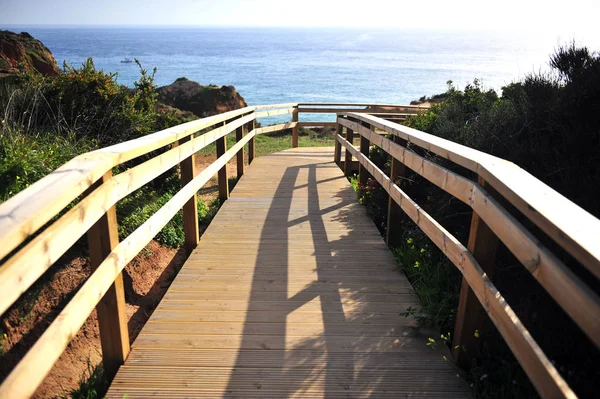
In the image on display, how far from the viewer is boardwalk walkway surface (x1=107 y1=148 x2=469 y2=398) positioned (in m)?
2.68

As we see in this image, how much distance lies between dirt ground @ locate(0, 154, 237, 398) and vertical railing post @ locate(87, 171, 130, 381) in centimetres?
16

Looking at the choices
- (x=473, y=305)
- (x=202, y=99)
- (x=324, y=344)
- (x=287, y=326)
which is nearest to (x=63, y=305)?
(x=287, y=326)

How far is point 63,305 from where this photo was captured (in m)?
3.76

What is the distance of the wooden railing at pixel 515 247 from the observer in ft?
4.91

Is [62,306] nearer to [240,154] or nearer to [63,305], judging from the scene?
[63,305]

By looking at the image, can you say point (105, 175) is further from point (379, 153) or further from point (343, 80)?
point (343, 80)

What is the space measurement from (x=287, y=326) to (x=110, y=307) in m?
1.15

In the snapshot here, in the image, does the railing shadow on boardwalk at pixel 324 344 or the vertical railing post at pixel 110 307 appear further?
the railing shadow on boardwalk at pixel 324 344

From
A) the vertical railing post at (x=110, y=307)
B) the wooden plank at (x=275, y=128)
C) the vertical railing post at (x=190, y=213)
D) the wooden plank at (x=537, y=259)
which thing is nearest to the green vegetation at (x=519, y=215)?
the wooden plank at (x=537, y=259)

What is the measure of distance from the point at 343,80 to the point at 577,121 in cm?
9161

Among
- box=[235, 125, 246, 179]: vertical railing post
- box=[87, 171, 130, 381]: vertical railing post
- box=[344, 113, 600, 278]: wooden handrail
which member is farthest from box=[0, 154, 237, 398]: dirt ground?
box=[235, 125, 246, 179]: vertical railing post

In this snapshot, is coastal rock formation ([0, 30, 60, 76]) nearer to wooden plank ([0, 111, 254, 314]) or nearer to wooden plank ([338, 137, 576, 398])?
wooden plank ([0, 111, 254, 314])

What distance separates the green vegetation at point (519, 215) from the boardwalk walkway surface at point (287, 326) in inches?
7.9

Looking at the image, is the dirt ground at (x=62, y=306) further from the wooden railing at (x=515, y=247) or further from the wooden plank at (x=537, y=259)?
the wooden plank at (x=537, y=259)
